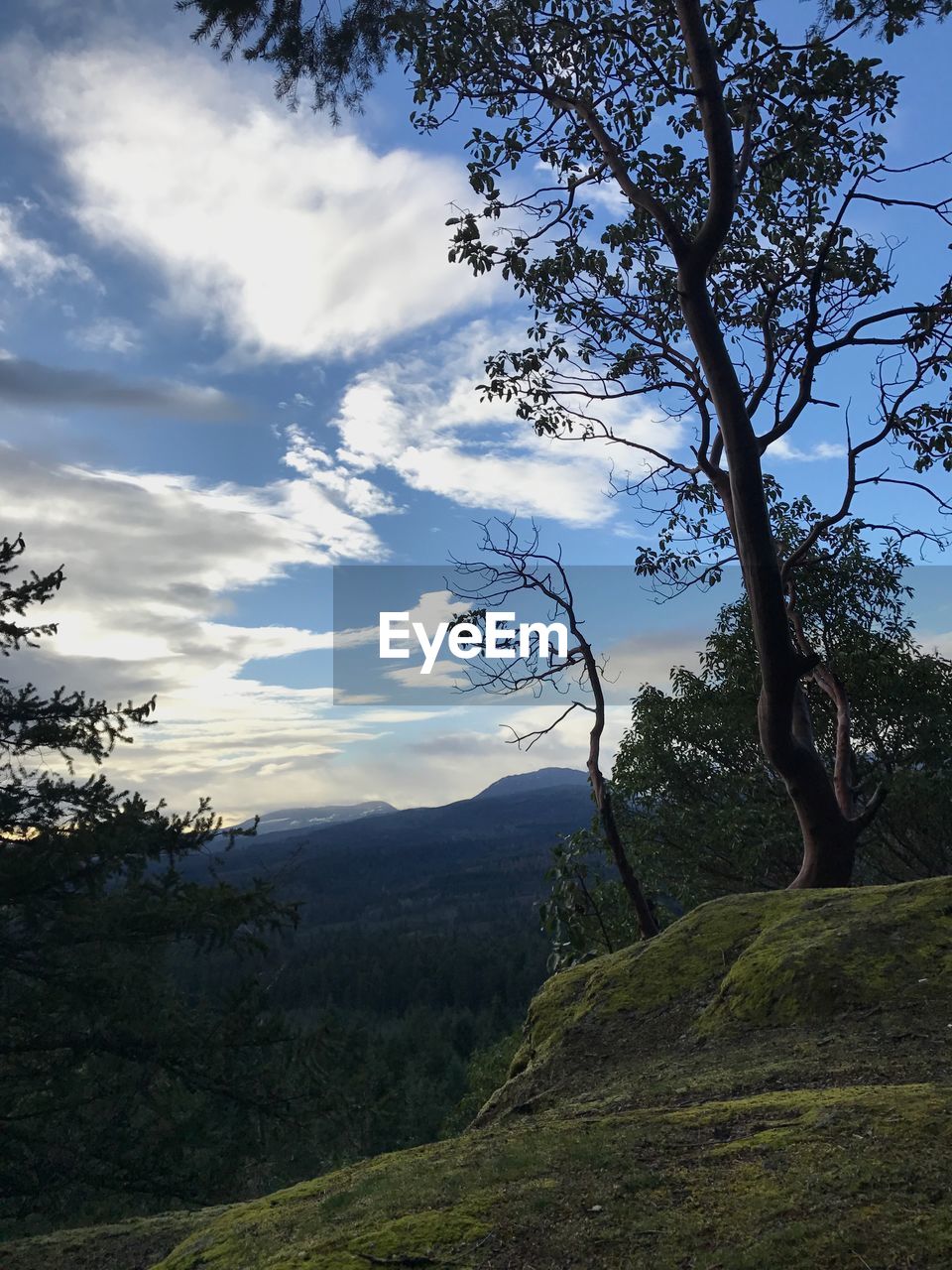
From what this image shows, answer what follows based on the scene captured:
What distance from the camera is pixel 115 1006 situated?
17.9 m

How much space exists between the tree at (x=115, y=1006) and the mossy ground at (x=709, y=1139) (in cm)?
1418

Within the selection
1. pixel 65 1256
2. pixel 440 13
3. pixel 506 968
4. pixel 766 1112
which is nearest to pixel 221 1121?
pixel 65 1256

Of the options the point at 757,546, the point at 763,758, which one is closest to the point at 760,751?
the point at 763,758

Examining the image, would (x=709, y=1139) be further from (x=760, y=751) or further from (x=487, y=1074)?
(x=487, y=1074)

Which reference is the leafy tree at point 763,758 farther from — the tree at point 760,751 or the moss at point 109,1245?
the moss at point 109,1245

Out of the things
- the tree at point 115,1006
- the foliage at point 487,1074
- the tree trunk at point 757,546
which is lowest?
the foliage at point 487,1074

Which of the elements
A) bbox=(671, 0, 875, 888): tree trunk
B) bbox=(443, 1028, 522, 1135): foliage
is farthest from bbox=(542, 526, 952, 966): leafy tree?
bbox=(443, 1028, 522, 1135): foliage

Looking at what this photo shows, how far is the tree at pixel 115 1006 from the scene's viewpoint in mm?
17781

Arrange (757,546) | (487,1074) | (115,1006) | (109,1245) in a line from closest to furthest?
(109,1245) < (757,546) < (115,1006) < (487,1074)

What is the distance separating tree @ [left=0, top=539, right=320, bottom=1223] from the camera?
1778cm

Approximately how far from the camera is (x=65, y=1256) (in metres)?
6.18

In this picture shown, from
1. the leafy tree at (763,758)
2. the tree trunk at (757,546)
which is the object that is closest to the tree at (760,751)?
the leafy tree at (763,758)

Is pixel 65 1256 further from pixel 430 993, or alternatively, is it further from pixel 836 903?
pixel 430 993

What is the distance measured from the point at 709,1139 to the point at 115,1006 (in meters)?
17.4
